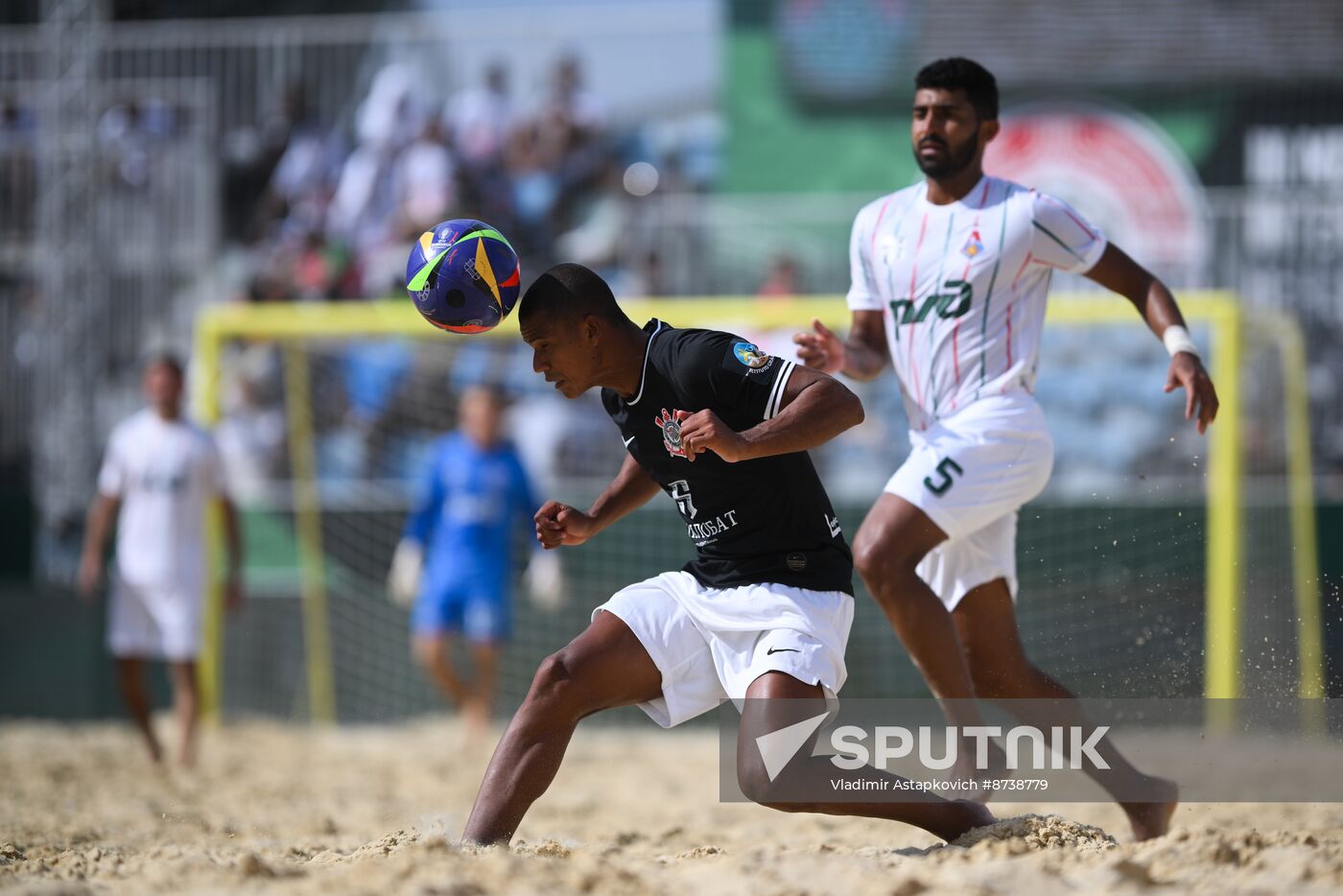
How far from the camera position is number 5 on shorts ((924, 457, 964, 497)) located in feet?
15.4

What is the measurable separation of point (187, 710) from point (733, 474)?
5.86m

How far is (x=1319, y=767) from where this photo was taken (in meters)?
5.38

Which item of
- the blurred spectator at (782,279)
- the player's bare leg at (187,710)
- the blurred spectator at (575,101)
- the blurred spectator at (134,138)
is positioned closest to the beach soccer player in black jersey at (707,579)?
the player's bare leg at (187,710)

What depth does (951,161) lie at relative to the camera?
497 cm

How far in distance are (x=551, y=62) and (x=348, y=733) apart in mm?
6908

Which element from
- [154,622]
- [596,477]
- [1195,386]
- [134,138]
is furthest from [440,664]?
[134,138]

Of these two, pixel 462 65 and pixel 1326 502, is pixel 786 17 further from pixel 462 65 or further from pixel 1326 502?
pixel 1326 502

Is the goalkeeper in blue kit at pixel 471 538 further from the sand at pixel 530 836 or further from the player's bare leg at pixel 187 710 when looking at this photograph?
the player's bare leg at pixel 187 710

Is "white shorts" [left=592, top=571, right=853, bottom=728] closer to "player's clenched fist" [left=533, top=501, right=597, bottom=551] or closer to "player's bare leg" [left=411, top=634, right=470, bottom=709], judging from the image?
"player's clenched fist" [left=533, top=501, right=597, bottom=551]

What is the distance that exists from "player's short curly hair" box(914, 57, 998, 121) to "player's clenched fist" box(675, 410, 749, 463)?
1.83 meters

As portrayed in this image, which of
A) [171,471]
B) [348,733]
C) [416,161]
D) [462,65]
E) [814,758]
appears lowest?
[348,733]

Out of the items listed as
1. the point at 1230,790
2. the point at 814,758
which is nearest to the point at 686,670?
the point at 814,758

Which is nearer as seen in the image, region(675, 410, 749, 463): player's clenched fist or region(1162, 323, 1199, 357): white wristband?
region(675, 410, 749, 463): player's clenched fist

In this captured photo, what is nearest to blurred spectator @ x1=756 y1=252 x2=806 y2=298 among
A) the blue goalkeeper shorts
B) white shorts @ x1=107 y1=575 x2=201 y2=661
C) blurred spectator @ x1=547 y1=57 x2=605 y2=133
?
blurred spectator @ x1=547 y1=57 x2=605 y2=133
